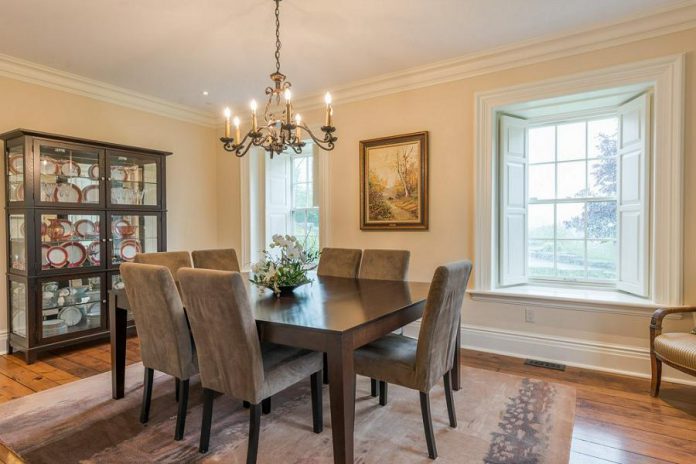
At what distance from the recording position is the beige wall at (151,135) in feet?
11.5

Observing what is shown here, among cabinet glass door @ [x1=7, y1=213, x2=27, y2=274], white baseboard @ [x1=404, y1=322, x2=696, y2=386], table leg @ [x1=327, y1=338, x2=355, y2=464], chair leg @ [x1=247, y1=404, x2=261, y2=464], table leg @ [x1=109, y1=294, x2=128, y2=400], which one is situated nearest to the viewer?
table leg @ [x1=327, y1=338, x2=355, y2=464]

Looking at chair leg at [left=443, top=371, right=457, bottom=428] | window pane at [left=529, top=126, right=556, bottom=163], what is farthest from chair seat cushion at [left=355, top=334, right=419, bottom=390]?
window pane at [left=529, top=126, right=556, bottom=163]

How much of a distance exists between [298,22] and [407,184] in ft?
5.66

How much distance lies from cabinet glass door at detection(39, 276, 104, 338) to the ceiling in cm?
198

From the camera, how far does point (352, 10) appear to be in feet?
8.70

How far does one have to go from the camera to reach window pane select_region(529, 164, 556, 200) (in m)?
3.67

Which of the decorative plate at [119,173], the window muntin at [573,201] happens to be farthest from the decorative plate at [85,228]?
the window muntin at [573,201]

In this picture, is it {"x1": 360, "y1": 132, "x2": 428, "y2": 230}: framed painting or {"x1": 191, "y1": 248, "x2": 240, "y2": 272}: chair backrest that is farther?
{"x1": 360, "y1": 132, "x2": 428, "y2": 230}: framed painting

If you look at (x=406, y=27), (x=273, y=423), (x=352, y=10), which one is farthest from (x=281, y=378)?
(x=406, y=27)

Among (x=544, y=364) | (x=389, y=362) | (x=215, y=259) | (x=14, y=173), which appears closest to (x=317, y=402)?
(x=389, y=362)

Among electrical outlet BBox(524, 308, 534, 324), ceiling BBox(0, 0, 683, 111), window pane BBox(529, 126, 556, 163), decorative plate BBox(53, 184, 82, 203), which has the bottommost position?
electrical outlet BBox(524, 308, 534, 324)

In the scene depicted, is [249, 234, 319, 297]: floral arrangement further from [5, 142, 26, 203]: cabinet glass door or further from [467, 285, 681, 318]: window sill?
[5, 142, 26, 203]: cabinet glass door

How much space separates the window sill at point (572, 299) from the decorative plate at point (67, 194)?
147 inches

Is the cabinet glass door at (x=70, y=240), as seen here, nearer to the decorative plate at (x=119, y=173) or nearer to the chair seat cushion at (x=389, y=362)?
the decorative plate at (x=119, y=173)
